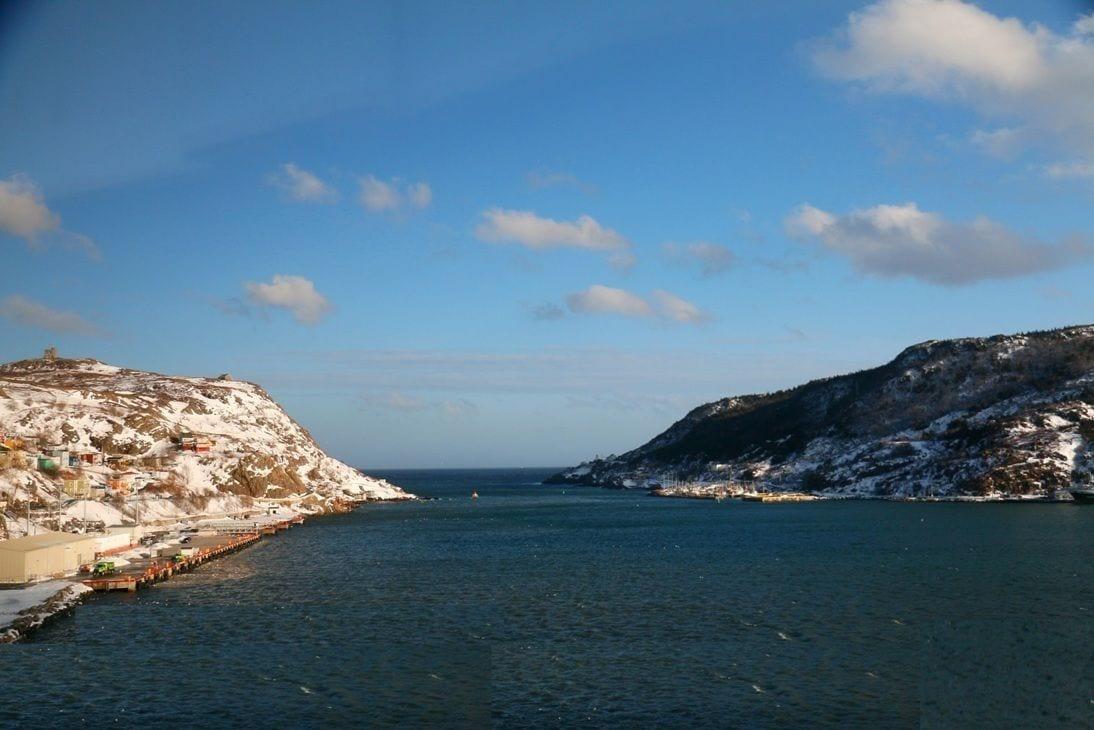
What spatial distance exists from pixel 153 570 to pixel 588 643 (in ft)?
164

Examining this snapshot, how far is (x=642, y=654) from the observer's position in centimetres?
5072

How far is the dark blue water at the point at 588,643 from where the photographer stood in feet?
134

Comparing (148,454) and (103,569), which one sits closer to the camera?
(103,569)

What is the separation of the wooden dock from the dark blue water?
1.95 meters

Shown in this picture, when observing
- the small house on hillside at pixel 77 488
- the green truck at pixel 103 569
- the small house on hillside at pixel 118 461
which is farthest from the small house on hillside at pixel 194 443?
the green truck at pixel 103 569

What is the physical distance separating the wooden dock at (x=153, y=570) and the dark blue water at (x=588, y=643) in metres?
1.95

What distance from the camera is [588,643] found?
53.7 m

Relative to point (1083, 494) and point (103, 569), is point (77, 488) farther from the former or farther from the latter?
point (1083, 494)

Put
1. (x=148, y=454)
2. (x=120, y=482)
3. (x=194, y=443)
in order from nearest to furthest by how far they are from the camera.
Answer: (x=120, y=482)
(x=148, y=454)
(x=194, y=443)

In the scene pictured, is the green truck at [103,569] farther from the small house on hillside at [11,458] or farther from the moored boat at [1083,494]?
the moored boat at [1083,494]

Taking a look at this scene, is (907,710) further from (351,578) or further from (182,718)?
(351,578)

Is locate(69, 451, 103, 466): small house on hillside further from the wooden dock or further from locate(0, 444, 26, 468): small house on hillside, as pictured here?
the wooden dock

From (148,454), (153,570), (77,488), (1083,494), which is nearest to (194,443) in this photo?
(148,454)

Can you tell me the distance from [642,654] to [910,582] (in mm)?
37065
